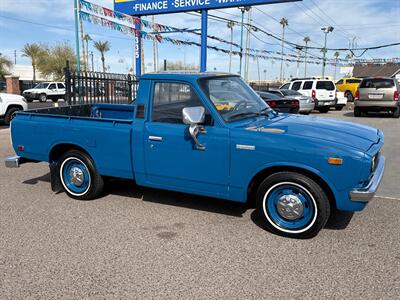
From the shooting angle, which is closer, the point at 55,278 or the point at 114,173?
the point at 55,278

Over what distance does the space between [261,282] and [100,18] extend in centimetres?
1307

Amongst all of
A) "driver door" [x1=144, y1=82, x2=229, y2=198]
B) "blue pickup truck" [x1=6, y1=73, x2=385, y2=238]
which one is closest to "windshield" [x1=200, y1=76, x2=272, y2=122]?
"blue pickup truck" [x1=6, y1=73, x2=385, y2=238]

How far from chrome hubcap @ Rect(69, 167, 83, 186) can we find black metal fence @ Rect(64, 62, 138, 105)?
20.2ft

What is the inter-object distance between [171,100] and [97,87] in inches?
327

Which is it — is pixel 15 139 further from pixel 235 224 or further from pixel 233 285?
pixel 233 285

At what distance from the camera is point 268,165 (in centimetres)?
409

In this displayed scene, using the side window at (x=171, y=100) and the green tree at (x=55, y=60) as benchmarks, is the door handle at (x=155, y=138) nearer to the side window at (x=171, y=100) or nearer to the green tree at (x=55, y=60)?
the side window at (x=171, y=100)

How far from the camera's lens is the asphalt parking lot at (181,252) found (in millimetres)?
3162

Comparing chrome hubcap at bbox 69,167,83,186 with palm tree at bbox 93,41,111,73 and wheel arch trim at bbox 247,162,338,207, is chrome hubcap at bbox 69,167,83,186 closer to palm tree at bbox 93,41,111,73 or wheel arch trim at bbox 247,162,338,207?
wheel arch trim at bbox 247,162,338,207

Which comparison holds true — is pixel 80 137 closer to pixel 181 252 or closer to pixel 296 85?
pixel 181 252

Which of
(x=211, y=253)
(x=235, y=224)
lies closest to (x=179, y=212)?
(x=235, y=224)

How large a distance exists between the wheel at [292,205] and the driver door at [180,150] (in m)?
0.50

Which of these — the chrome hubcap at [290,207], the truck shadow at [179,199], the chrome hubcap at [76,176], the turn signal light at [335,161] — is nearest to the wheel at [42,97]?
the truck shadow at [179,199]

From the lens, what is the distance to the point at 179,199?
215 inches
